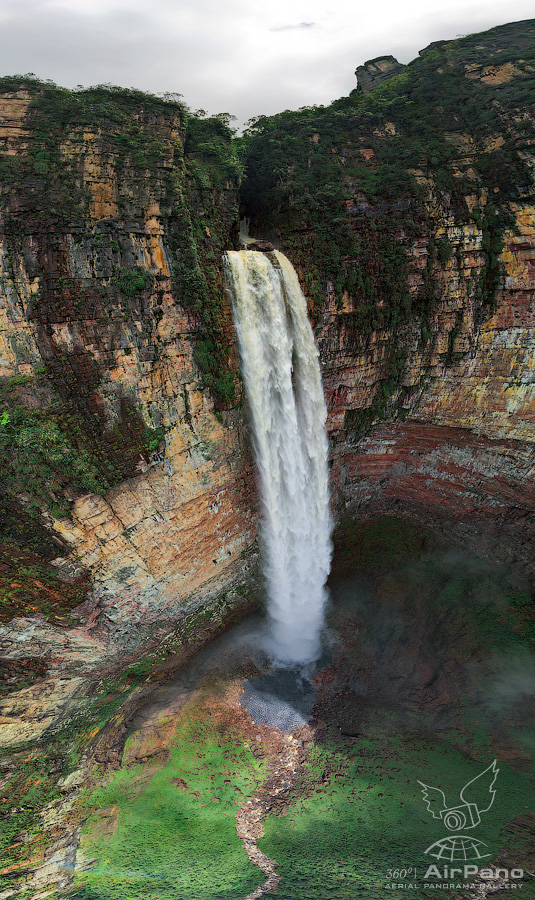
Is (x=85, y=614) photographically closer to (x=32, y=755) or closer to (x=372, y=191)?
(x=32, y=755)

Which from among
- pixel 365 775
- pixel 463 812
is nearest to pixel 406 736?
pixel 365 775

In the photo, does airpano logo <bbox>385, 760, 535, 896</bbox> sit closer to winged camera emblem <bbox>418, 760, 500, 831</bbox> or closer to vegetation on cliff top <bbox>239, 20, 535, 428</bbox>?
winged camera emblem <bbox>418, 760, 500, 831</bbox>

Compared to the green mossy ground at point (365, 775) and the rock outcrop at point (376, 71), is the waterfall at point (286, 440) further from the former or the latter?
the rock outcrop at point (376, 71)

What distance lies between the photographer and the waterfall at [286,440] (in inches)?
417

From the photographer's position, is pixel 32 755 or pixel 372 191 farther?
pixel 372 191

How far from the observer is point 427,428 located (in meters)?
13.5

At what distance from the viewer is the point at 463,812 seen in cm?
809

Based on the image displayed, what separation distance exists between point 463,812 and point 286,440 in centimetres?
880

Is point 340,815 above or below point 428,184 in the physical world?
below

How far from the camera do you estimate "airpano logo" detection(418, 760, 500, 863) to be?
7234mm

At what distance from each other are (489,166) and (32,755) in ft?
60.4

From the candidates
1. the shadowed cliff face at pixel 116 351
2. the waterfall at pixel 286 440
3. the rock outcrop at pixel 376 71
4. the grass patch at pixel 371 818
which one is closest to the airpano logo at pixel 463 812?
the grass patch at pixel 371 818

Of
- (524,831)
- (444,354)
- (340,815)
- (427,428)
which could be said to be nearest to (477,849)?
(524,831)

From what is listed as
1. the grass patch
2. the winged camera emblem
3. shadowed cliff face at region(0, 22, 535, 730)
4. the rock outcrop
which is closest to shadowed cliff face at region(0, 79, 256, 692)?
shadowed cliff face at region(0, 22, 535, 730)
